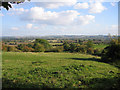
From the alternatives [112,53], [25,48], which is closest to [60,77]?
[112,53]

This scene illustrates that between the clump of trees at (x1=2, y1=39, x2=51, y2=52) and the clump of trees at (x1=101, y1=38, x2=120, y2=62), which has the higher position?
the clump of trees at (x1=101, y1=38, x2=120, y2=62)

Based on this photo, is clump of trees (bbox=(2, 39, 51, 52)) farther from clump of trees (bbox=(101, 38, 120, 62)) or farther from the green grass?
the green grass

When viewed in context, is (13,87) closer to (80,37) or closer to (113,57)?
(113,57)

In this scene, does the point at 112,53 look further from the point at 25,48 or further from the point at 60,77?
the point at 25,48

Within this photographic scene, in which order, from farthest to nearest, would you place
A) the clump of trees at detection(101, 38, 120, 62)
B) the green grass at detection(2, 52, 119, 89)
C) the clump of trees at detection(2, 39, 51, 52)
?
the clump of trees at detection(2, 39, 51, 52) → the clump of trees at detection(101, 38, 120, 62) → the green grass at detection(2, 52, 119, 89)

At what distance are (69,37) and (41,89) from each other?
95.6 m

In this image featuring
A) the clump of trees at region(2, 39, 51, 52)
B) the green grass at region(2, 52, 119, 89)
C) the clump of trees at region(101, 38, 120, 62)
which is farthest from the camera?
the clump of trees at region(2, 39, 51, 52)

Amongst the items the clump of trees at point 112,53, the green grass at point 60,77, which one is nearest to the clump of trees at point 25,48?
the clump of trees at point 112,53

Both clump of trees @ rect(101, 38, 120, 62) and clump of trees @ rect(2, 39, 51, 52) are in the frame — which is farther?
clump of trees @ rect(2, 39, 51, 52)

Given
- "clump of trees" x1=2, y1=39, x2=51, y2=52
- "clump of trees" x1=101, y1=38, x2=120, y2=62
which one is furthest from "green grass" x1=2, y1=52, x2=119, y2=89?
"clump of trees" x1=2, y1=39, x2=51, y2=52

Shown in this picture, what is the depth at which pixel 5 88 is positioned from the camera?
Result: 18.0 feet

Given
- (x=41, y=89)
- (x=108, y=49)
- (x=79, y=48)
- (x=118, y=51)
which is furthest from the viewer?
(x=79, y=48)

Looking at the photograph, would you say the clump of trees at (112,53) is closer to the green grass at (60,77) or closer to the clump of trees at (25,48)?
the green grass at (60,77)

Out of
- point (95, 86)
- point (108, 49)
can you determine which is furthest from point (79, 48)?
point (95, 86)
